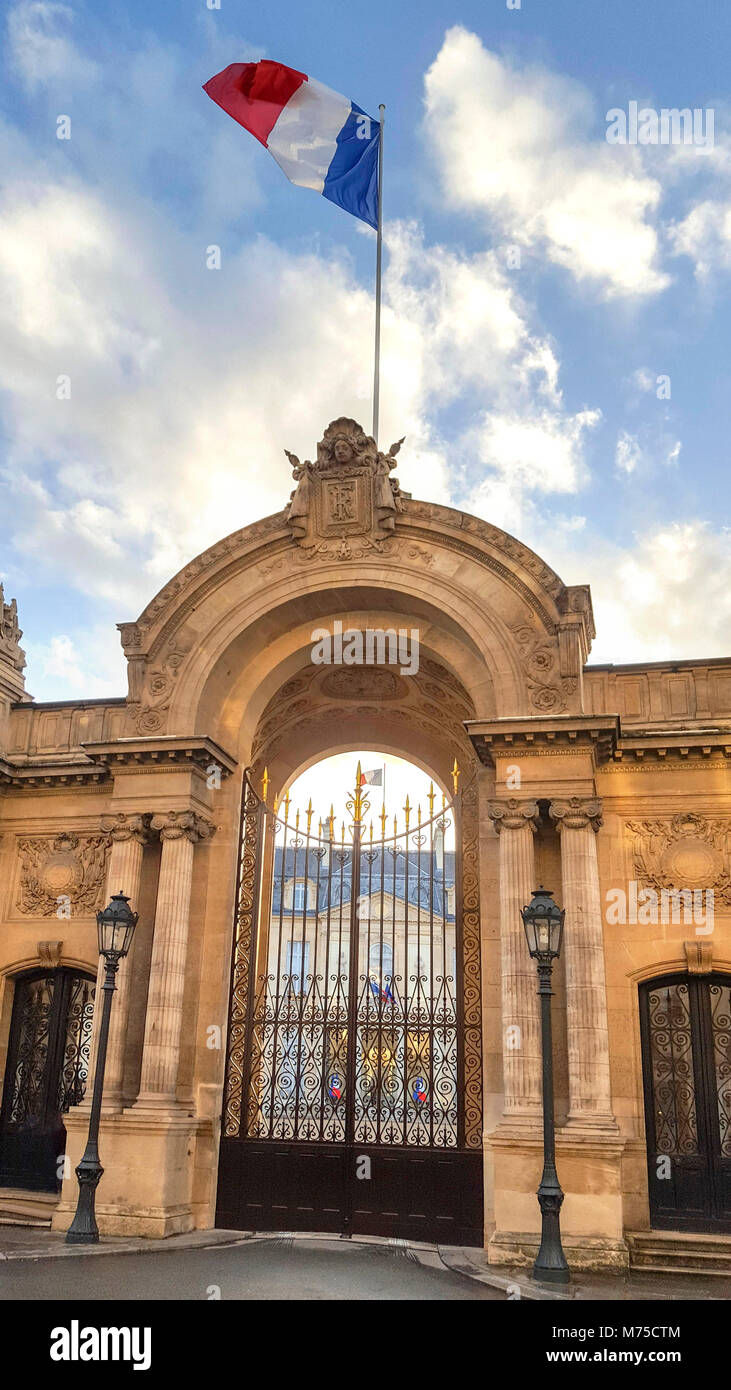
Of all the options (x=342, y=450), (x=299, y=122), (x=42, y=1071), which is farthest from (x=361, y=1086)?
(x=299, y=122)

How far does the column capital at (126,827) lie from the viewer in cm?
1614

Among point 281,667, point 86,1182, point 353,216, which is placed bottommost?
point 86,1182

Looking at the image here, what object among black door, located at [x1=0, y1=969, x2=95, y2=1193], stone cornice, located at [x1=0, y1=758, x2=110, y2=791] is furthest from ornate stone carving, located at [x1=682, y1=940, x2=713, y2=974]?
stone cornice, located at [x1=0, y1=758, x2=110, y2=791]

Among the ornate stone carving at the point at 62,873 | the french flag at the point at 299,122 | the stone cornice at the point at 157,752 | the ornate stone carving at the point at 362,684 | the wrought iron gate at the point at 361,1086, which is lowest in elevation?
the wrought iron gate at the point at 361,1086

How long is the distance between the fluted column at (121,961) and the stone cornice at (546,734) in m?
5.25

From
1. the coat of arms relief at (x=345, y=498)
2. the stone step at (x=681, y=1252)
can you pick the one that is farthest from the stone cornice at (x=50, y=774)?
the stone step at (x=681, y=1252)

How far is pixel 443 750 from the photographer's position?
67.5 feet

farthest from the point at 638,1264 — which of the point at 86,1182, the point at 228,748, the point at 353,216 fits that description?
the point at 353,216

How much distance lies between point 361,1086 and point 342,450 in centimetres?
968

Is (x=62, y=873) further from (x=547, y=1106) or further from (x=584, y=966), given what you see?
(x=547, y=1106)

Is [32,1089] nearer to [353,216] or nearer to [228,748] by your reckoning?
[228,748]

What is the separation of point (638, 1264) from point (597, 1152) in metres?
1.63

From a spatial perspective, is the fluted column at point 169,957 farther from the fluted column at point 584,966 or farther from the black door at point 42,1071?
the fluted column at point 584,966
